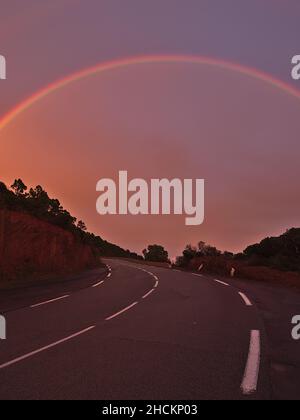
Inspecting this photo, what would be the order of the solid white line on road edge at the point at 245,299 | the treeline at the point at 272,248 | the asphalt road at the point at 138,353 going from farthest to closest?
1. the treeline at the point at 272,248
2. the solid white line on road edge at the point at 245,299
3. the asphalt road at the point at 138,353

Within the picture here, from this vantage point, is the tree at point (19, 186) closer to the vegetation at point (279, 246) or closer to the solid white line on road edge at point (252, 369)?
the vegetation at point (279, 246)

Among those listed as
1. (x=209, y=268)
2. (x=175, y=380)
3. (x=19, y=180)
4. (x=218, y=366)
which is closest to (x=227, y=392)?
(x=175, y=380)

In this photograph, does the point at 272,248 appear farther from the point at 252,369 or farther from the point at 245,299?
the point at 252,369

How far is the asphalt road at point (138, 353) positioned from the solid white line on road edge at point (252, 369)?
1 centimetres

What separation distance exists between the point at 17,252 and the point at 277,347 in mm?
32508

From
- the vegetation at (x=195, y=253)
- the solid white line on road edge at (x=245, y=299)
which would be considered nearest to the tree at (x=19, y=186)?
the vegetation at (x=195, y=253)

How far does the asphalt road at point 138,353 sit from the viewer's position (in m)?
6.87

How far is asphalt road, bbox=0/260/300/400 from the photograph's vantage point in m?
6.87

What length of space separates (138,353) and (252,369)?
217 cm

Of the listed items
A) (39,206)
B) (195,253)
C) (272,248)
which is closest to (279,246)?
(272,248)

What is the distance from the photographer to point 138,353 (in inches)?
366

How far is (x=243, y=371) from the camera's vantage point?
7922mm

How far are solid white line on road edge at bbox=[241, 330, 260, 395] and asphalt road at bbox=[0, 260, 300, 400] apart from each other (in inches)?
0.5
